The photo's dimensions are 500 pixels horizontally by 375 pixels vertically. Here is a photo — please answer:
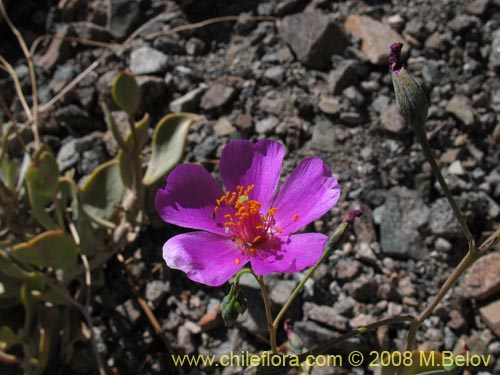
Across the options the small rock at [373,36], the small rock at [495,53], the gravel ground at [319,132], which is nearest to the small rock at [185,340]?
the gravel ground at [319,132]

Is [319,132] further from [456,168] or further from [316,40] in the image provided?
[456,168]

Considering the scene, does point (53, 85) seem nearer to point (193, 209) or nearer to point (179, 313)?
point (179, 313)

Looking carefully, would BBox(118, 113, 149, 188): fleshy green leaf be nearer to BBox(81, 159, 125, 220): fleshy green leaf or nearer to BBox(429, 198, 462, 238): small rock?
BBox(81, 159, 125, 220): fleshy green leaf

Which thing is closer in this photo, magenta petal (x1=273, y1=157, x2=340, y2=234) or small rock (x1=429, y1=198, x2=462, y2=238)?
magenta petal (x1=273, y1=157, x2=340, y2=234)

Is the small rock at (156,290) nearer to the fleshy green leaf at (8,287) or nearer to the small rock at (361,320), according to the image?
the fleshy green leaf at (8,287)

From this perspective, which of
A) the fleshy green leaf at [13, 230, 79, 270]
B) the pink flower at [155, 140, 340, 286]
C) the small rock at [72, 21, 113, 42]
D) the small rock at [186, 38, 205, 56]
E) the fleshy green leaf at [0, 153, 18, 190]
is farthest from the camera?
the small rock at [72, 21, 113, 42]

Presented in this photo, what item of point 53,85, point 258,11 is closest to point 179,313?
point 53,85

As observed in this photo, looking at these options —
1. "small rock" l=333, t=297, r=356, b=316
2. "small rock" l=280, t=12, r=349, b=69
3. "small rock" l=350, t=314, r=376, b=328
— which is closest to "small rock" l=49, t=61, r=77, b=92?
"small rock" l=280, t=12, r=349, b=69
